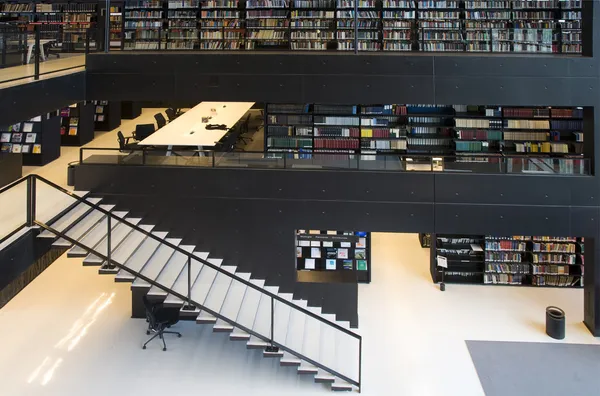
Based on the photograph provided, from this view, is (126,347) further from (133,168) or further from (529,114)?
(529,114)

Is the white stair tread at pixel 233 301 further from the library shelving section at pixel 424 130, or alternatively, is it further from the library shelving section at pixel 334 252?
the library shelving section at pixel 424 130

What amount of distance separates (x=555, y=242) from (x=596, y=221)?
1863 mm

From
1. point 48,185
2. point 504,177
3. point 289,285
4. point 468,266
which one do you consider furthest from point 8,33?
point 468,266

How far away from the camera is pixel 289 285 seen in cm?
861

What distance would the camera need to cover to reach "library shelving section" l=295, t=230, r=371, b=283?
32.0 ft

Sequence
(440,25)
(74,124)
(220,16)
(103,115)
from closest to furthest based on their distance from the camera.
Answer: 1. (440,25)
2. (220,16)
3. (74,124)
4. (103,115)

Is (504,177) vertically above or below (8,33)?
below

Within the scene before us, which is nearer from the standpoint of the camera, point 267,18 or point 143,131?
point 267,18

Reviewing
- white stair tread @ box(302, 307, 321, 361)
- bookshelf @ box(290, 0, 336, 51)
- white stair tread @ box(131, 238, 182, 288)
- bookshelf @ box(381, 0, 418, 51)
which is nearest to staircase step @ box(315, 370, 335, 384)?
white stair tread @ box(302, 307, 321, 361)

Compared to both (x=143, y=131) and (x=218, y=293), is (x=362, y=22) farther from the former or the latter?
(x=218, y=293)

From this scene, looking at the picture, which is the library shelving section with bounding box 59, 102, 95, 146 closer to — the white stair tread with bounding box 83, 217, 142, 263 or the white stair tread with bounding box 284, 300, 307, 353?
the white stair tread with bounding box 83, 217, 142, 263

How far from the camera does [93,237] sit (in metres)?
7.05

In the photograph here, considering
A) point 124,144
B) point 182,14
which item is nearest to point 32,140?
point 124,144

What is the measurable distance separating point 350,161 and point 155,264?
3130 mm
